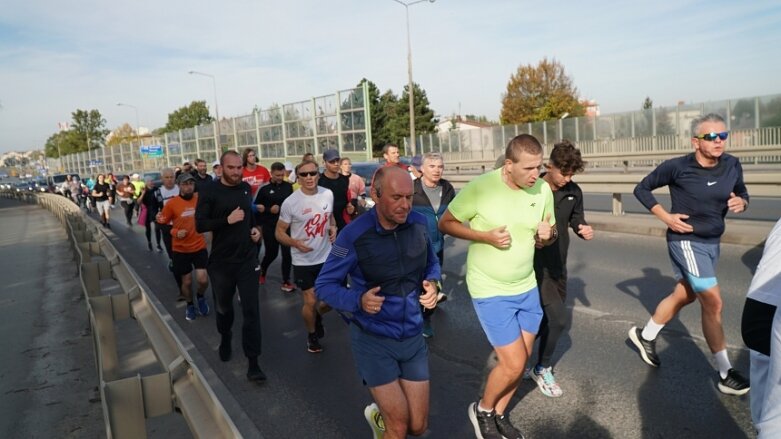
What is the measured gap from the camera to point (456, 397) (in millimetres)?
4773

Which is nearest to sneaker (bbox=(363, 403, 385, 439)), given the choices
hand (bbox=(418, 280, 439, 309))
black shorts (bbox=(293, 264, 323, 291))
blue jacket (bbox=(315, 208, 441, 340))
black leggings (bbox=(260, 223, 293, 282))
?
blue jacket (bbox=(315, 208, 441, 340))

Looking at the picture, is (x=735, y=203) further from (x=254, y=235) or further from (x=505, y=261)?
(x=254, y=235)

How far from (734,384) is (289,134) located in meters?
39.8

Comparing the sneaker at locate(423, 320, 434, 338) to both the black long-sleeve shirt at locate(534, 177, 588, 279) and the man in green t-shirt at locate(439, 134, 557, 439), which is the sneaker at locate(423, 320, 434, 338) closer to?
the black long-sleeve shirt at locate(534, 177, 588, 279)

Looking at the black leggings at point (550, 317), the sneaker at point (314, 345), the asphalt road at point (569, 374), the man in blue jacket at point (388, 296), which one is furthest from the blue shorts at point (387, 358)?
the sneaker at point (314, 345)

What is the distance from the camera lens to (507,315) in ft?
12.9

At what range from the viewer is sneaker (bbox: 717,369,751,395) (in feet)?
14.1

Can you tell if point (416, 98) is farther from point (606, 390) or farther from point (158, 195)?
point (606, 390)

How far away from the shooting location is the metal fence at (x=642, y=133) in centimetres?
Answer: 2475

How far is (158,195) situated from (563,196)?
33.5ft

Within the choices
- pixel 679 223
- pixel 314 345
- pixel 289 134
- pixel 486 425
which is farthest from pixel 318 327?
pixel 289 134

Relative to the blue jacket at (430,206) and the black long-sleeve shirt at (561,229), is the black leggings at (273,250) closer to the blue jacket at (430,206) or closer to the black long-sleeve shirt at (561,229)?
the blue jacket at (430,206)

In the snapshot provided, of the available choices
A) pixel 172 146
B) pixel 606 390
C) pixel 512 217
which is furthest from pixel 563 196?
pixel 172 146

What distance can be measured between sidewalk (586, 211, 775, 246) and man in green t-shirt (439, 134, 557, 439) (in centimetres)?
682
